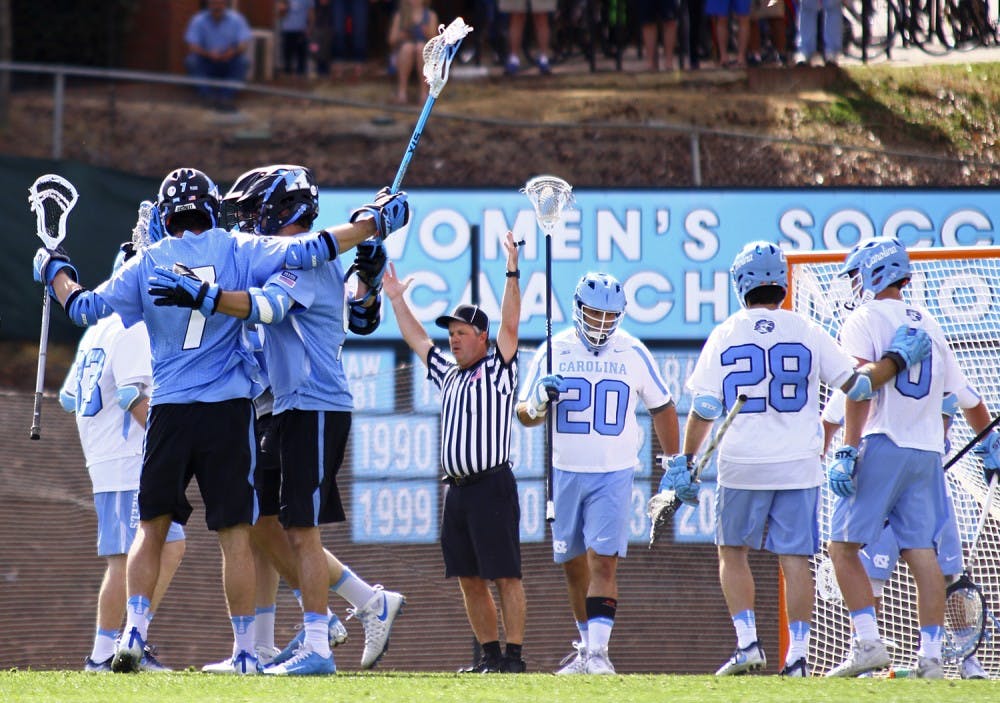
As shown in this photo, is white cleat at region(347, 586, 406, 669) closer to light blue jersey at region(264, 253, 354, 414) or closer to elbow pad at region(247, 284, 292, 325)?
light blue jersey at region(264, 253, 354, 414)

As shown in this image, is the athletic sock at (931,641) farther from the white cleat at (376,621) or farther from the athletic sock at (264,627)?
the athletic sock at (264,627)

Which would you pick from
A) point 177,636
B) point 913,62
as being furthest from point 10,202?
point 913,62

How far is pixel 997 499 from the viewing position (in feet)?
25.9

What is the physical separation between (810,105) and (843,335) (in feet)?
23.7

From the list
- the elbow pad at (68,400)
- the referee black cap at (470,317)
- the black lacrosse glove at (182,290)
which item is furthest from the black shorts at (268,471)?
the elbow pad at (68,400)

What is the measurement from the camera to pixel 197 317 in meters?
5.77

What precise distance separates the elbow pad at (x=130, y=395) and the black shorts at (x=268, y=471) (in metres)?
0.99

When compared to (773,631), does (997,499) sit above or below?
above

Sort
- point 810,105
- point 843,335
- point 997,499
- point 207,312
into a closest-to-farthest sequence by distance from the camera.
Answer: point 207,312, point 843,335, point 997,499, point 810,105

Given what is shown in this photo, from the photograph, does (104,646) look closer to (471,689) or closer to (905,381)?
(471,689)

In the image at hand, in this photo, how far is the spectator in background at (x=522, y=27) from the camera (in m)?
14.8

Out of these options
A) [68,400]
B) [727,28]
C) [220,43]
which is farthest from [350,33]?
[68,400]

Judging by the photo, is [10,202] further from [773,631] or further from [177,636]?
[773,631]

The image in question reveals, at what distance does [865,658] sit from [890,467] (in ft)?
2.52
